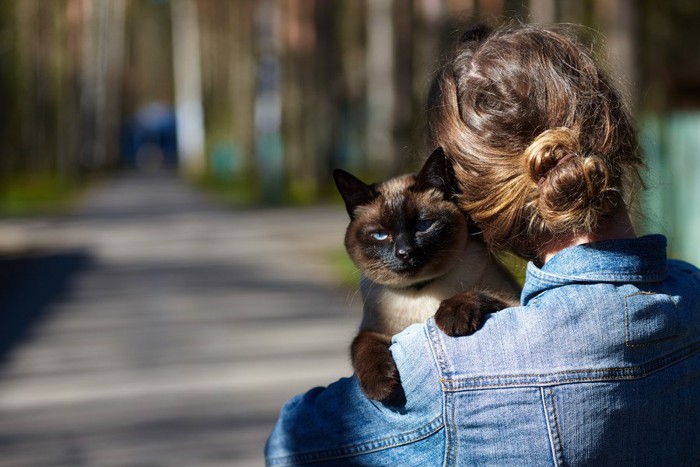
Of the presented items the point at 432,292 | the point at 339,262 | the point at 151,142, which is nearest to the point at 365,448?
the point at 432,292

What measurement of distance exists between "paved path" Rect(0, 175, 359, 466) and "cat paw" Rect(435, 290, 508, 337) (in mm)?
1082

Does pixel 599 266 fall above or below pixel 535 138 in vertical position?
below

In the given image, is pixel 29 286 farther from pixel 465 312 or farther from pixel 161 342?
pixel 465 312

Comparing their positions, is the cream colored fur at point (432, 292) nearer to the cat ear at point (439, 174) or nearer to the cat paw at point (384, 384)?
the cat ear at point (439, 174)

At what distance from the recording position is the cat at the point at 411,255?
8.43 feet

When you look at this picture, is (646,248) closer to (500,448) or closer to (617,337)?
(617,337)

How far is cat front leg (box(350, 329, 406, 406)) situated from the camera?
210 cm

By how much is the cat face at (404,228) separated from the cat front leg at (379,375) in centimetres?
34

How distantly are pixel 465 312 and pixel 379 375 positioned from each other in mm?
225

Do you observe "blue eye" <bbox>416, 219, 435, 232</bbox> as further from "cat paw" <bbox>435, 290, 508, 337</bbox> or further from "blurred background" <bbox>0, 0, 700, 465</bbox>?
"cat paw" <bbox>435, 290, 508, 337</bbox>

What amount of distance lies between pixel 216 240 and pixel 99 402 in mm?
9665

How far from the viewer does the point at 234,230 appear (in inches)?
701

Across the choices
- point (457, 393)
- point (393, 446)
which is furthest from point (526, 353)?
point (393, 446)

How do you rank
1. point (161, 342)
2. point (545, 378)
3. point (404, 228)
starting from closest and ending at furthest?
point (545, 378), point (404, 228), point (161, 342)
